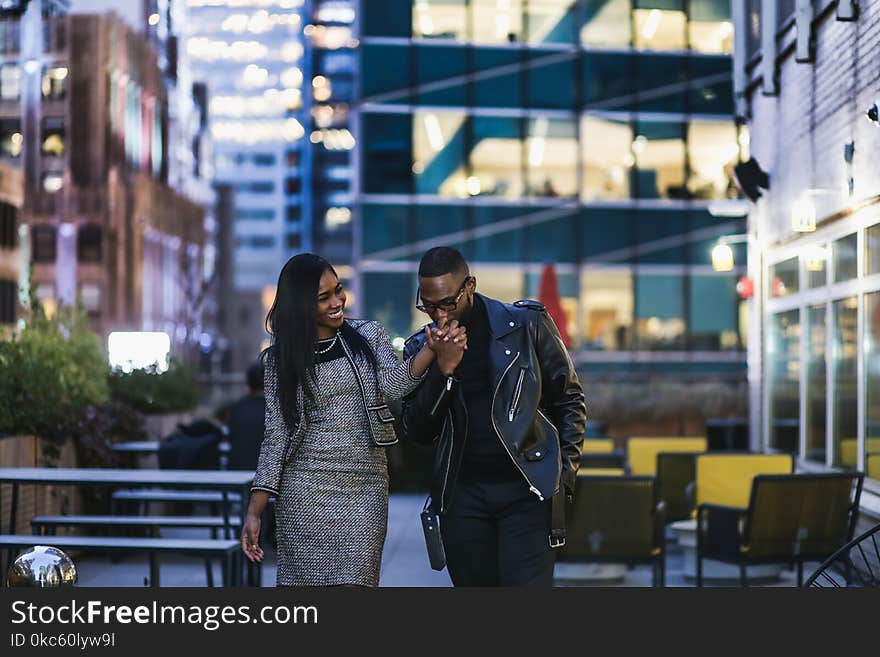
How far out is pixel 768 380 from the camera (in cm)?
1627

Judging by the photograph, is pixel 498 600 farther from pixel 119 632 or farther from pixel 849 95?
pixel 849 95

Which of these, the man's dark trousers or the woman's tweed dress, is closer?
the woman's tweed dress

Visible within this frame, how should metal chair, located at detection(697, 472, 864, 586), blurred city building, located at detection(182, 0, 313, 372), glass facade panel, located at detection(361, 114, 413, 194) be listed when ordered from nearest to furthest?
metal chair, located at detection(697, 472, 864, 586), glass facade panel, located at detection(361, 114, 413, 194), blurred city building, located at detection(182, 0, 313, 372)

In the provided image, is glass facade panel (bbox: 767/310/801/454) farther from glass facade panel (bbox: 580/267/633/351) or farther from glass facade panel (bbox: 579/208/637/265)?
glass facade panel (bbox: 580/267/633/351)

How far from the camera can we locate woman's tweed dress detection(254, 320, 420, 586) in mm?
5238

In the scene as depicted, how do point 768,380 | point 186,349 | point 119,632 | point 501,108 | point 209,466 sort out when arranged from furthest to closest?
point 186,349, point 501,108, point 768,380, point 209,466, point 119,632

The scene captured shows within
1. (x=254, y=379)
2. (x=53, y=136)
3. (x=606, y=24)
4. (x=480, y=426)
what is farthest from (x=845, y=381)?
(x=53, y=136)

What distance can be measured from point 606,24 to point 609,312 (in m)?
6.81

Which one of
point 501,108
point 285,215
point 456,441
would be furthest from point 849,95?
point 285,215

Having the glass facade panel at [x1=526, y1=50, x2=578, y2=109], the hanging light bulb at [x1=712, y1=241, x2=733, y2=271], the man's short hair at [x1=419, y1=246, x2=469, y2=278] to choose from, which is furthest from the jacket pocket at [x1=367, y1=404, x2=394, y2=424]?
the glass facade panel at [x1=526, y1=50, x2=578, y2=109]

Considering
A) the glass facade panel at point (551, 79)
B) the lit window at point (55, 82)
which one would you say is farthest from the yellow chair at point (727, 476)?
the lit window at point (55, 82)

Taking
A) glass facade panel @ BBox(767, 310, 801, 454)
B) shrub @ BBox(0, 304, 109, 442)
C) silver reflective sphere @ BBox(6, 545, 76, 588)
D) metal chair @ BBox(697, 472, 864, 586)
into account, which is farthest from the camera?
glass facade panel @ BBox(767, 310, 801, 454)

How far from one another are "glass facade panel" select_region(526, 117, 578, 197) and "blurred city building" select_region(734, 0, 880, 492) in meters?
17.7

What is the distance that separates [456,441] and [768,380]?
449 inches
